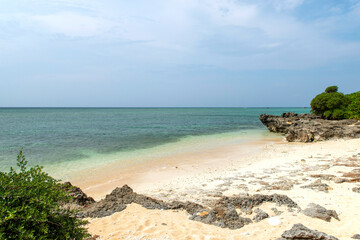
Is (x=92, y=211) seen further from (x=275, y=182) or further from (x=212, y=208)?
(x=275, y=182)

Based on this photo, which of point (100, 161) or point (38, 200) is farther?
point (100, 161)

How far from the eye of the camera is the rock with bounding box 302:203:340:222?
541 cm

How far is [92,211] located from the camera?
20.0ft

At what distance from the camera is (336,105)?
31500 millimetres

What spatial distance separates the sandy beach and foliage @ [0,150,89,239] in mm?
Answer: 1677

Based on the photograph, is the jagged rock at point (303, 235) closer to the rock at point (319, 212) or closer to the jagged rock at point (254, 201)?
the rock at point (319, 212)

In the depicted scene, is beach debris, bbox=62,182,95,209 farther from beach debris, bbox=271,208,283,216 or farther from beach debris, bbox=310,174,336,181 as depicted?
beach debris, bbox=310,174,336,181

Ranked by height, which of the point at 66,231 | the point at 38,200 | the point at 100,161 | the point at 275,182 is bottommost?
the point at 100,161

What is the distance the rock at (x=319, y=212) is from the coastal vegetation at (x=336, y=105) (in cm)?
2788

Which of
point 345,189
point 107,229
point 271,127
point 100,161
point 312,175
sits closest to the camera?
point 107,229

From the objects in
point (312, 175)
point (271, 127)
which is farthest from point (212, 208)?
point (271, 127)

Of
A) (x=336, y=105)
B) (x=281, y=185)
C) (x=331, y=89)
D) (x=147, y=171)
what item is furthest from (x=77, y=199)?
(x=331, y=89)

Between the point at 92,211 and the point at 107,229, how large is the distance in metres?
1.16

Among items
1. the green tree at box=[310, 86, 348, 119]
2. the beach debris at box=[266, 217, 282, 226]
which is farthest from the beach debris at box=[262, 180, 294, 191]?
→ the green tree at box=[310, 86, 348, 119]
